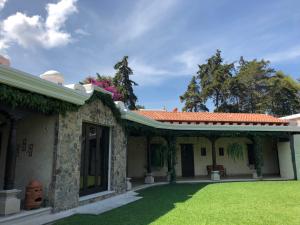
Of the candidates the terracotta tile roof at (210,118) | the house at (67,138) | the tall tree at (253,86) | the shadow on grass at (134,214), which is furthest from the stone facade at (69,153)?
the tall tree at (253,86)

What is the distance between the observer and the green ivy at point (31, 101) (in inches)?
197

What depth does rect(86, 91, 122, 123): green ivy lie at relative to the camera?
802cm

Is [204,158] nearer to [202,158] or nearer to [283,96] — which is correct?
[202,158]

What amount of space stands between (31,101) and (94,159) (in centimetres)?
345

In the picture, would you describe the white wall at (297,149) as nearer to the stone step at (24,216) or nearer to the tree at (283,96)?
the stone step at (24,216)

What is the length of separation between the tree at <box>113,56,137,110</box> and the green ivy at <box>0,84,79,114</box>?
22.4 metres

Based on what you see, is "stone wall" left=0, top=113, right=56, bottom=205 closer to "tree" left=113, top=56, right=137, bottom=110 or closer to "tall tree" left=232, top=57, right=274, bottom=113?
"tree" left=113, top=56, right=137, bottom=110

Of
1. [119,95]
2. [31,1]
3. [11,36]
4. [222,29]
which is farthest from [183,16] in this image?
[119,95]

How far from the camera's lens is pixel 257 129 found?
14406 millimetres

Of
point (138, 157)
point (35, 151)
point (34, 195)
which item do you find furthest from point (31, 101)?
point (138, 157)

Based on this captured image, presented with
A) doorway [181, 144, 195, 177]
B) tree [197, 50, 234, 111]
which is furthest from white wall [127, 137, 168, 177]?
tree [197, 50, 234, 111]

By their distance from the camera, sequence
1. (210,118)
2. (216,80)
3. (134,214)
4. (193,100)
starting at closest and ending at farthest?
(134,214) < (210,118) < (216,80) < (193,100)

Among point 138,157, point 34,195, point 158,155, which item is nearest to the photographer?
point 34,195

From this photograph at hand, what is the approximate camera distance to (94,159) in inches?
329
